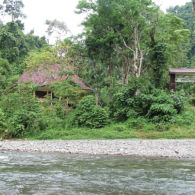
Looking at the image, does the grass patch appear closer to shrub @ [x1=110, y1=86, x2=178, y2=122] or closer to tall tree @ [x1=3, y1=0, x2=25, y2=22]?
shrub @ [x1=110, y1=86, x2=178, y2=122]

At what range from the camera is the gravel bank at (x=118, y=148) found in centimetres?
1139

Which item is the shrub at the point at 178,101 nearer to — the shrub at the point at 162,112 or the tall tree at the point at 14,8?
the shrub at the point at 162,112

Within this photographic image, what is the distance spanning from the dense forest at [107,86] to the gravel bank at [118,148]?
2.26 meters

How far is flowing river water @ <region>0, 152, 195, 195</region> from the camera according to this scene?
637cm

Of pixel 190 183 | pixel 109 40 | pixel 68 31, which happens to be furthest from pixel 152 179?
pixel 68 31

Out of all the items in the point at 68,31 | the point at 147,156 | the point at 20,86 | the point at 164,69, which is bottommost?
the point at 147,156

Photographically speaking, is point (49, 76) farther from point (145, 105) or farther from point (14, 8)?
point (14, 8)

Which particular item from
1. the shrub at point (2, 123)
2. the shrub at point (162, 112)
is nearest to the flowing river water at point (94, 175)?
the shrub at point (2, 123)

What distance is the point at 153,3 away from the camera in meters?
20.3

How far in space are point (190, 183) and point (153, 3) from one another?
1658 cm

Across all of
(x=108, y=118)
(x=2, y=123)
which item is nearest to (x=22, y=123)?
(x=2, y=123)

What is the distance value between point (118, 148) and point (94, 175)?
15.7 ft

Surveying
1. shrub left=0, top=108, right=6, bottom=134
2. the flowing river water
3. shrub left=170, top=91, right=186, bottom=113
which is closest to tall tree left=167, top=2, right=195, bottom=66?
shrub left=170, top=91, right=186, bottom=113

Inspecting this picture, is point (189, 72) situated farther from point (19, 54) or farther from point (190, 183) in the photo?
point (19, 54)
